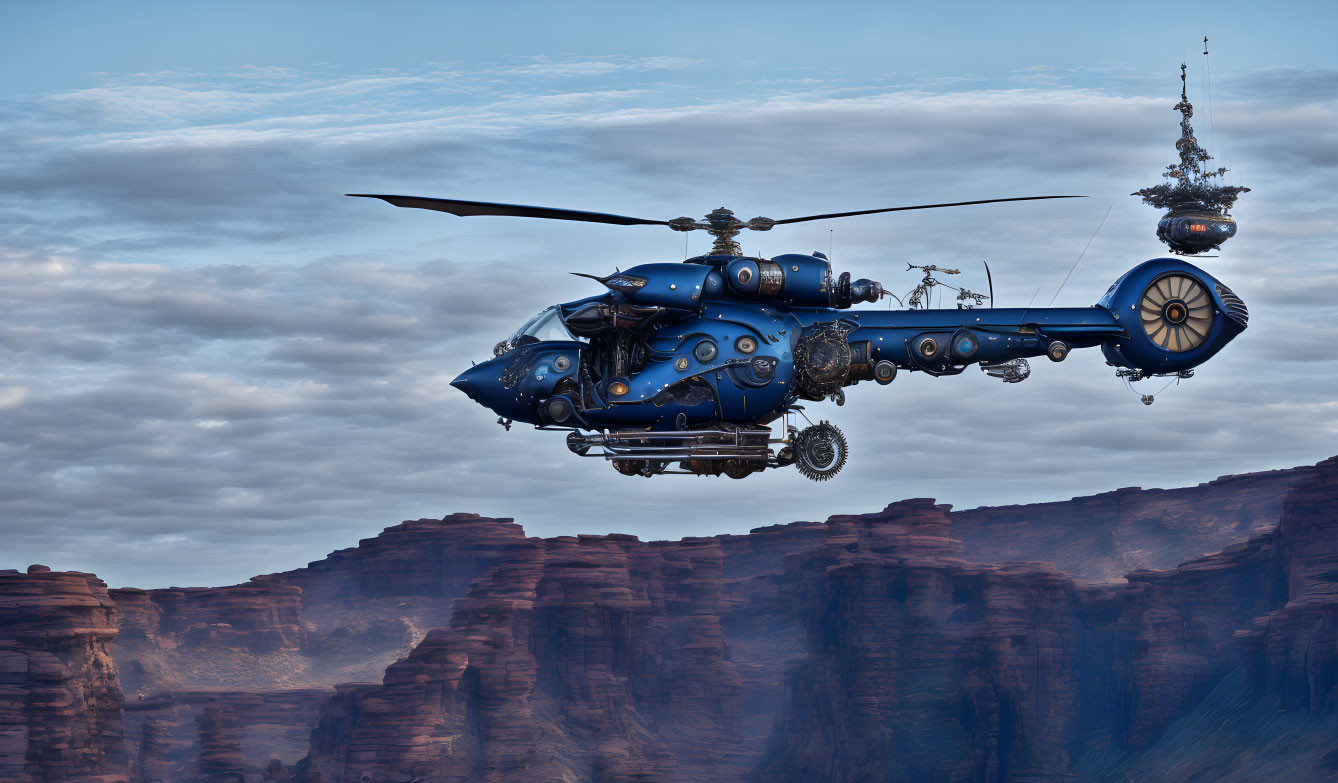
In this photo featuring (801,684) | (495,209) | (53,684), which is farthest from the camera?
(801,684)

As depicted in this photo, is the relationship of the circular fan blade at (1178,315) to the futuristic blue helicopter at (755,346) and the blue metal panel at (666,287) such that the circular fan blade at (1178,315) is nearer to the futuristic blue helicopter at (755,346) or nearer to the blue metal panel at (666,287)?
the futuristic blue helicopter at (755,346)

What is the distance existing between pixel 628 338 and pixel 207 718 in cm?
15307

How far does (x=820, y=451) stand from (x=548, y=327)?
774 cm

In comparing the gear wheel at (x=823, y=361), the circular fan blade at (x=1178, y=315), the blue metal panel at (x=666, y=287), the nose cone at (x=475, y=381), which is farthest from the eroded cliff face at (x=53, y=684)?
the circular fan blade at (x=1178, y=315)

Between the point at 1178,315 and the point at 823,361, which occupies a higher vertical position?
the point at 1178,315

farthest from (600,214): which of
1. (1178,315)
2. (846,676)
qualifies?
(846,676)

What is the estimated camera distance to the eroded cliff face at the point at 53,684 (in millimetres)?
156375

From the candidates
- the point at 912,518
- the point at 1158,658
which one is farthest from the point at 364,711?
the point at 1158,658

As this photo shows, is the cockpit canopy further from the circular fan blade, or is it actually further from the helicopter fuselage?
the circular fan blade

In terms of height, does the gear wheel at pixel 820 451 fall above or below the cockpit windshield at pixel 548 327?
below

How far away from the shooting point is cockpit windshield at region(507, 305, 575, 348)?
4297 cm

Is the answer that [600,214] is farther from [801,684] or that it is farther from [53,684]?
[801,684]

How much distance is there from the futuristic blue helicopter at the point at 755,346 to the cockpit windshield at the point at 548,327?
49mm

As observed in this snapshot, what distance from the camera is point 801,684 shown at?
607 feet
